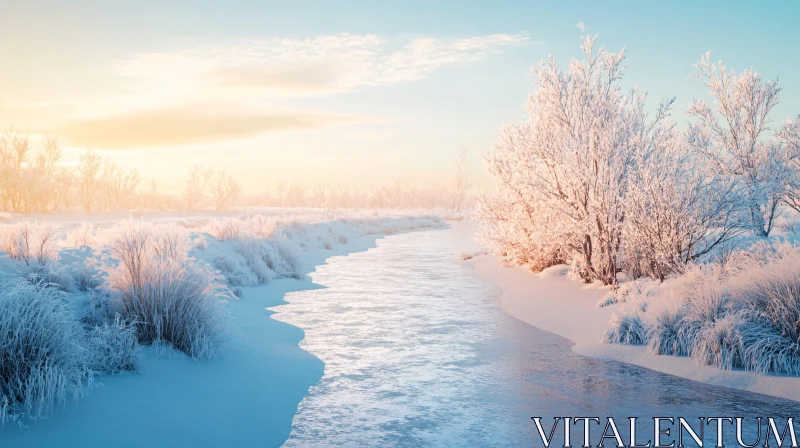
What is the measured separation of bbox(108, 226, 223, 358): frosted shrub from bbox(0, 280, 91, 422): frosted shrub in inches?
50.7

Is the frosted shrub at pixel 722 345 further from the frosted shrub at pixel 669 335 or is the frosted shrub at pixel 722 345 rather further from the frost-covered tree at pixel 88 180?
the frost-covered tree at pixel 88 180

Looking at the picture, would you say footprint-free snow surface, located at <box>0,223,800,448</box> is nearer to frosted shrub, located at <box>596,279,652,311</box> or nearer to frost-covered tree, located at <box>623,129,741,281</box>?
frosted shrub, located at <box>596,279,652,311</box>

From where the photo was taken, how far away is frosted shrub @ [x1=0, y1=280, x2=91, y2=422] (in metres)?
4.36

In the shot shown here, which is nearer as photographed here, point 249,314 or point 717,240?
point 249,314

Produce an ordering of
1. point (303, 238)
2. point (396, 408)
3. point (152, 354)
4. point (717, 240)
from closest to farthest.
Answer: point (396, 408) < point (152, 354) < point (717, 240) < point (303, 238)

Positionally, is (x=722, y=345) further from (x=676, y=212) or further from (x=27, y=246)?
(x=27, y=246)

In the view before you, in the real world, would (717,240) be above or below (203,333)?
above

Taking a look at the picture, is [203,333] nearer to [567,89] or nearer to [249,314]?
[249,314]

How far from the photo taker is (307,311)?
1071 centimetres

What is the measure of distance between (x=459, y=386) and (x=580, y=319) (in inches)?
170

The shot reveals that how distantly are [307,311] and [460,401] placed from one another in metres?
5.67

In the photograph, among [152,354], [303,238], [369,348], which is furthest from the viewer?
[303,238]

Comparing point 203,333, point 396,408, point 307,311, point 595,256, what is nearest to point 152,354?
point 203,333

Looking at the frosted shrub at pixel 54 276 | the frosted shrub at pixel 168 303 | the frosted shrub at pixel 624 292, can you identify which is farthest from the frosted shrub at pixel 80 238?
the frosted shrub at pixel 624 292
